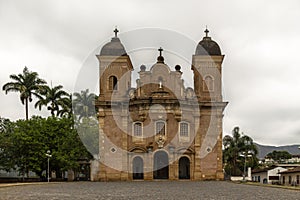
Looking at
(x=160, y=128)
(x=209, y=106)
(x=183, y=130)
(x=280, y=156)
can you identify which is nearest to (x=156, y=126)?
(x=160, y=128)

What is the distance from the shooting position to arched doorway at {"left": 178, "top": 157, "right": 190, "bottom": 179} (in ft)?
172

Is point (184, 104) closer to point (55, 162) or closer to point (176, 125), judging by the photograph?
point (176, 125)

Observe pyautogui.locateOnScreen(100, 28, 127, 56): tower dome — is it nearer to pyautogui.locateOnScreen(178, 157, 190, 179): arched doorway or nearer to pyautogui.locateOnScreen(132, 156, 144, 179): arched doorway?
pyautogui.locateOnScreen(132, 156, 144, 179): arched doorway

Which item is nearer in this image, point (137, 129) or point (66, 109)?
point (137, 129)

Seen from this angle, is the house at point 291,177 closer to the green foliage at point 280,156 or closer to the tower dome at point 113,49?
the tower dome at point 113,49

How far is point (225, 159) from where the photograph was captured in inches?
2869

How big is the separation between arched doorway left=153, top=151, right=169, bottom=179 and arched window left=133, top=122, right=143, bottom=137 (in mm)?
2791

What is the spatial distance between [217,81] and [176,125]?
7.54 metres

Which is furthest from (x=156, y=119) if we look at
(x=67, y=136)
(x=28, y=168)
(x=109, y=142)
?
(x=28, y=168)

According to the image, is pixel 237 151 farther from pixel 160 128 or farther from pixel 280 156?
pixel 280 156

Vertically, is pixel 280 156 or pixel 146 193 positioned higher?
pixel 146 193

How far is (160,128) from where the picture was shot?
2034 inches

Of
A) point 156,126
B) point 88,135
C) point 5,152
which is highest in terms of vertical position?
point 156,126

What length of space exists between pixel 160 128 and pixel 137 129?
8.27ft
